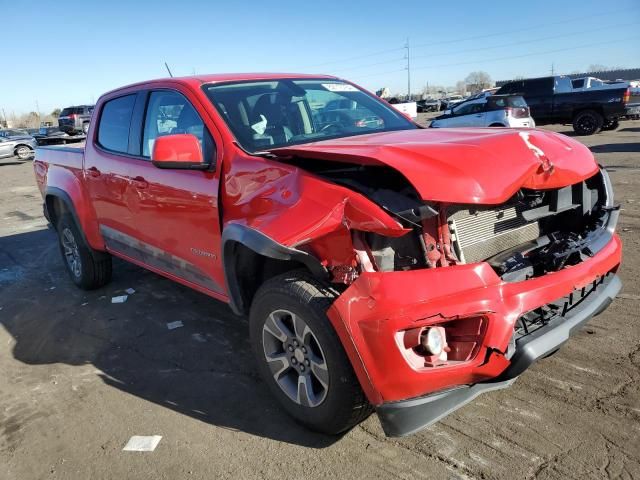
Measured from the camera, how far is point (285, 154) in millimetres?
2801

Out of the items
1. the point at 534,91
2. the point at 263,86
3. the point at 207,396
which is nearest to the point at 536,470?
the point at 207,396

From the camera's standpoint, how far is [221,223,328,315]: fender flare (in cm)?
248

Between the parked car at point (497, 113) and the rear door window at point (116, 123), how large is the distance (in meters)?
11.1

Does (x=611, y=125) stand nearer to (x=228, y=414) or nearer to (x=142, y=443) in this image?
(x=228, y=414)

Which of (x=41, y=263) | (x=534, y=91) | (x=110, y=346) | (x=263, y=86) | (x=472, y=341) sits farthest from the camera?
(x=534, y=91)

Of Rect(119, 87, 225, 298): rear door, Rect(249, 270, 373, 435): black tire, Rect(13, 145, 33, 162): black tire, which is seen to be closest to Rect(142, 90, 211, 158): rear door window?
Rect(119, 87, 225, 298): rear door

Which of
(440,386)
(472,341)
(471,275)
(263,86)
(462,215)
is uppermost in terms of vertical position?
(263,86)

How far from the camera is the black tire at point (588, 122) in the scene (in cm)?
1630

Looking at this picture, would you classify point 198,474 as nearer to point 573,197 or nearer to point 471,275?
point 471,275

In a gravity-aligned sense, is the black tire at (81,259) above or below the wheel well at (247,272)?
below

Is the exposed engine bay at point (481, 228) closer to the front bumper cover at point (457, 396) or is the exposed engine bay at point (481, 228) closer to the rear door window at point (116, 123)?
the front bumper cover at point (457, 396)

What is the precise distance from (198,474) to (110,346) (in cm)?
190

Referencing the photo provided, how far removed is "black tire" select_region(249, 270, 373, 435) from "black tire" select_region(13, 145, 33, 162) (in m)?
23.7

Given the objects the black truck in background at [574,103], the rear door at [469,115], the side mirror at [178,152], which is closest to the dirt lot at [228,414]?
the side mirror at [178,152]
